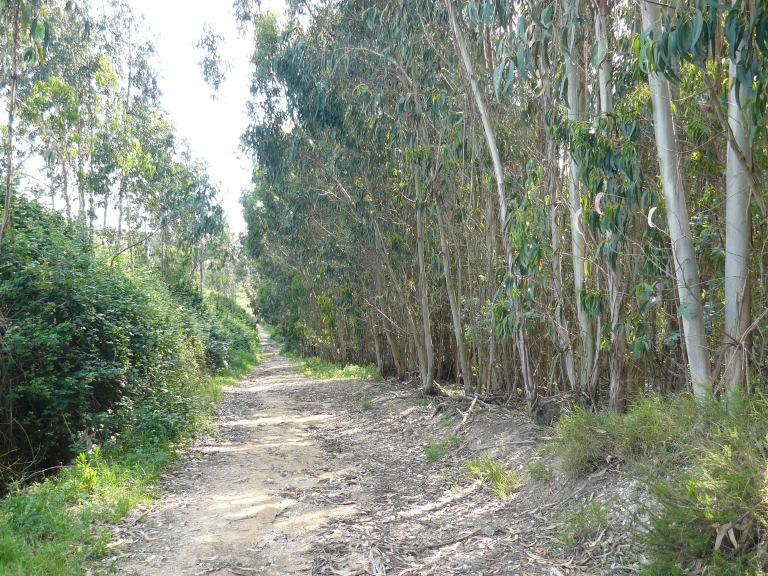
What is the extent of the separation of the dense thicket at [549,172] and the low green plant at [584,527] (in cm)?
136

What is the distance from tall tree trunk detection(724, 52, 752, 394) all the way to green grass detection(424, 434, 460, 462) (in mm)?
4478

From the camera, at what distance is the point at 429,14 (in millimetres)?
10664

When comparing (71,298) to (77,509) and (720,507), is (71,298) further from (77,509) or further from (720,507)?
(720,507)

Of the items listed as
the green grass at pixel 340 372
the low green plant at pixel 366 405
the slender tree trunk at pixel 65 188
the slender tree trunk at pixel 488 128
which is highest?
the slender tree trunk at pixel 65 188

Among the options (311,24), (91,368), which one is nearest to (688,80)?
(91,368)

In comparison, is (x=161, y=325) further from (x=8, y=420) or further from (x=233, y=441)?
(x=8, y=420)

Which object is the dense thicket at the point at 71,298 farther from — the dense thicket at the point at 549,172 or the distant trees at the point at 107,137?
the dense thicket at the point at 549,172

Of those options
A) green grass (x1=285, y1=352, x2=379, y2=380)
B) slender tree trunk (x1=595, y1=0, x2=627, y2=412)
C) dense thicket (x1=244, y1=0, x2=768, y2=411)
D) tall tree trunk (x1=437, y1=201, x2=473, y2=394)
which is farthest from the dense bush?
green grass (x1=285, y1=352, x2=379, y2=380)

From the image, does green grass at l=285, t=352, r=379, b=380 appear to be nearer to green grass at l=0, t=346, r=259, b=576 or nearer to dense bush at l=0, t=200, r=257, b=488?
dense bush at l=0, t=200, r=257, b=488

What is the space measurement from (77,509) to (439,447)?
15.7ft

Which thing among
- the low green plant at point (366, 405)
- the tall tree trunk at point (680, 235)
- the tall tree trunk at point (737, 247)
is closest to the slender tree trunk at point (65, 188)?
the low green plant at point (366, 405)

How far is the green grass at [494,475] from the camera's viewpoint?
6.66 m

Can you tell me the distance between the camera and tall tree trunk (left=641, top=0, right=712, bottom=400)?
17.6 ft

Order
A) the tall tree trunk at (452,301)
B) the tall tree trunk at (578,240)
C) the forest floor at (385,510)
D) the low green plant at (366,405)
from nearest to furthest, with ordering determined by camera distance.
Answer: the forest floor at (385,510) < the tall tree trunk at (578,240) < the tall tree trunk at (452,301) < the low green plant at (366,405)
